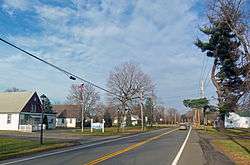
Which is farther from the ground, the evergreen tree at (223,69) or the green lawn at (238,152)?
the evergreen tree at (223,69)

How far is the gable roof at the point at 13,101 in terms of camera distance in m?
66.0

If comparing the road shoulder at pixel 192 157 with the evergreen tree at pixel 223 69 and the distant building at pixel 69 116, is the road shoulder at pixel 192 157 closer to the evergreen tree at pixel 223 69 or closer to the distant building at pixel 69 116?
the evergreen tree at pixel 223 69

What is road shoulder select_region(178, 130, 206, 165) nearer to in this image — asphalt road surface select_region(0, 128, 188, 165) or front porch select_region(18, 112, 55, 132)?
asphalt road surface select_region(0, 128, 188, 165)

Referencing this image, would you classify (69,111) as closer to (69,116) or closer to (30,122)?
(69,116)

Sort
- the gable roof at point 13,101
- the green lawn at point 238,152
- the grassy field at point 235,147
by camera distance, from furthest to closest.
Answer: the gable roof at point 13,101, the grassy field at point 235,147, the green lawn at point 238,152

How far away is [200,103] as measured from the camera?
9525 centimetres

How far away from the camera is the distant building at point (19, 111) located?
64875 millimetres

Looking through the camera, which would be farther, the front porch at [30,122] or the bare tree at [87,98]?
the bare tree at [87,98]

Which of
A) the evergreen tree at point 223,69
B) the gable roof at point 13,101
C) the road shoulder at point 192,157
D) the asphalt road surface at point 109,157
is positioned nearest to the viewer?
the asphalt road surface at point 109,157

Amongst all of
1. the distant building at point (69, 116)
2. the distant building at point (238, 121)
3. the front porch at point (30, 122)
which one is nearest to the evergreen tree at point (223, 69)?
the front porch at point (30, 122)

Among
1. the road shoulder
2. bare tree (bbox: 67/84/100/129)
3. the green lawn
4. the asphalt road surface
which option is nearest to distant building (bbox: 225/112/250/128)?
bare tree (bbox: 67/84/100/129)

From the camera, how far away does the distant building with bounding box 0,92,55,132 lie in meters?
64.9

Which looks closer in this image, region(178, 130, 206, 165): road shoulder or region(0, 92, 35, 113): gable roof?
region(178, 130, 206, 165): road shoulder

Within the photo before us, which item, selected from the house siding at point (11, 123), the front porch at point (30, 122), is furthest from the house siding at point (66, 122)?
the house siding at point (11, 123)
